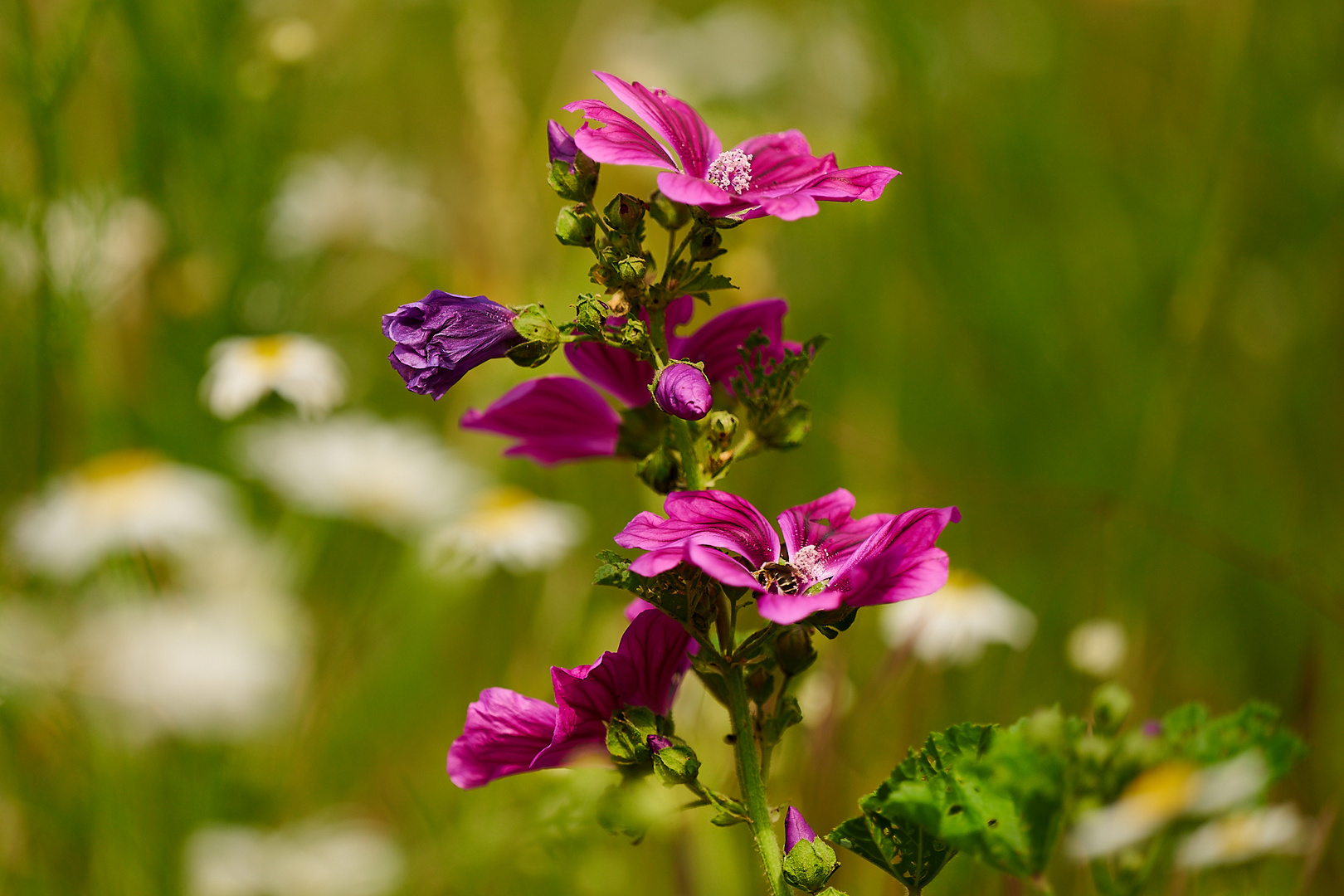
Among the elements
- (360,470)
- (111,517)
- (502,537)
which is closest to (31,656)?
(111,517)

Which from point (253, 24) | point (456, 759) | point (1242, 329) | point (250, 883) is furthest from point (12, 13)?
point (1242, 329)

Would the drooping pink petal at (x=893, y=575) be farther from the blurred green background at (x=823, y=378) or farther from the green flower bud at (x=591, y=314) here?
the blurred green background at (x=823, y=378)

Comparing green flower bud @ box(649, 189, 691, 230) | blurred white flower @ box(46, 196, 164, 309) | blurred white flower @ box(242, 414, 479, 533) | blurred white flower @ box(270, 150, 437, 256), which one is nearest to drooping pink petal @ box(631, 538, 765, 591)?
green flower bud @ box(649, 189, 691, 230)

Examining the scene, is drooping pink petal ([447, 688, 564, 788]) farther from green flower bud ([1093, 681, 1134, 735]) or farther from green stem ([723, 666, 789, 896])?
green flower bud ([1093, 681, 1134, 735])

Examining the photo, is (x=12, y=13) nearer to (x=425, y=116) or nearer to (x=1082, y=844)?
(x=1082, y=844)


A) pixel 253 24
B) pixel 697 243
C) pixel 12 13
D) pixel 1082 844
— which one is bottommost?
pixel 1082 844

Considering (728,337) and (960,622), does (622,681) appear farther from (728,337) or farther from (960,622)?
(960,622)

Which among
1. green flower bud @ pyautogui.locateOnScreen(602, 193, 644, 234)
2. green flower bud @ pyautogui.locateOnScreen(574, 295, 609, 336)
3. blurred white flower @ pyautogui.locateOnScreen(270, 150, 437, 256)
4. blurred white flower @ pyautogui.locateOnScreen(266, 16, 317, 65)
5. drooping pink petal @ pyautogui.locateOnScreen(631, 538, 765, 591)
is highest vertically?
blurred white flower @ pyautogui.locateOnScreen(270, 150, 437, 256)
